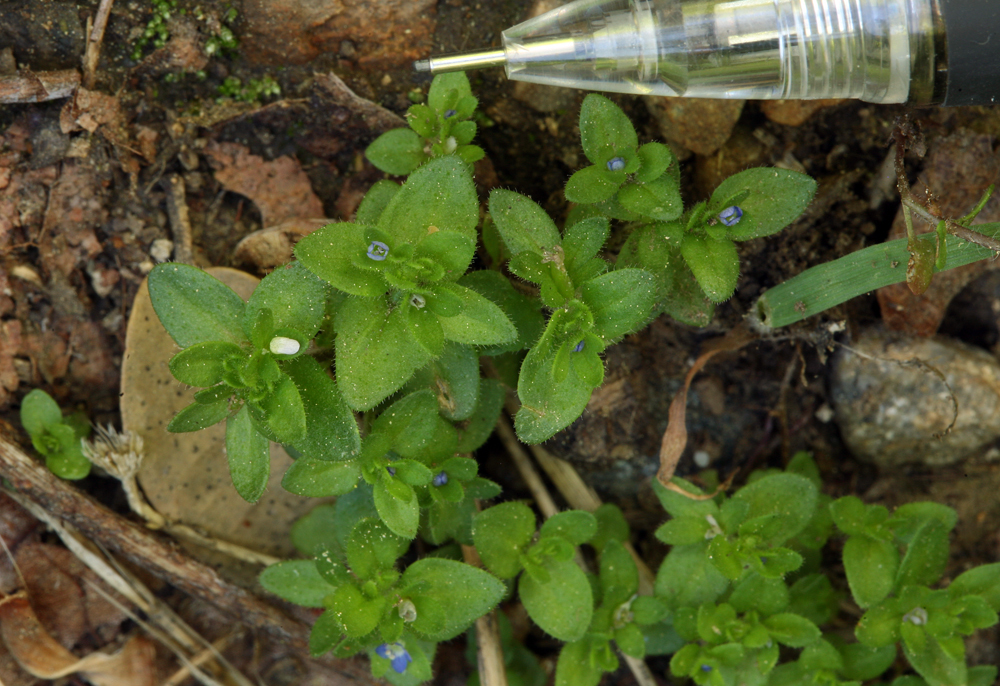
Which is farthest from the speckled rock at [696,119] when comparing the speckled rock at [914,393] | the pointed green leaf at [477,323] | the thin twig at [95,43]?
the thin twig at [95,43]

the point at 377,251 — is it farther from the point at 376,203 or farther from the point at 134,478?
the point at 134,478

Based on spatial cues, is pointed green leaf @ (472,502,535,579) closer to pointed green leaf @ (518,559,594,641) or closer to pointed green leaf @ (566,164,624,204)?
pointed green leaf @ (518,559,594,641)

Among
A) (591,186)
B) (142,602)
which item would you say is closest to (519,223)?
(591,186)

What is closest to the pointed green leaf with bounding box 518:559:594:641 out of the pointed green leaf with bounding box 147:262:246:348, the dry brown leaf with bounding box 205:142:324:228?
the pointed green leaf with bounding box 147:262:246:348

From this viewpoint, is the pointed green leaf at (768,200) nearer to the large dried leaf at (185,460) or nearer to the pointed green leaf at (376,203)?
the pointed green leaf at (376,203)

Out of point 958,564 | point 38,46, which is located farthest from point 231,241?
point 958,564

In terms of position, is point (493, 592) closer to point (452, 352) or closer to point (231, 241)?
point (452, 352)
